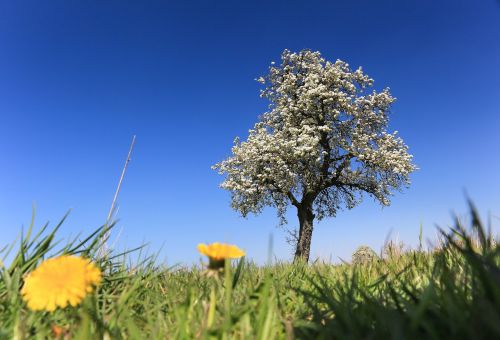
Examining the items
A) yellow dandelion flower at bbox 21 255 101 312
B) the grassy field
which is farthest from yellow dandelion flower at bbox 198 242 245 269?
yellow dandelion flower at bbox 21 255 101 312

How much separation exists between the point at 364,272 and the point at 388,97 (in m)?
21.3

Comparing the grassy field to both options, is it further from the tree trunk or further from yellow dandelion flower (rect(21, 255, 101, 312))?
the tree trunk

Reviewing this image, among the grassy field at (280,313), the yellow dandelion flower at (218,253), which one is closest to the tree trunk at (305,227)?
the grassy field at (280,313)

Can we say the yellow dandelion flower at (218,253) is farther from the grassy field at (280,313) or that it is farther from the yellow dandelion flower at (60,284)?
the yellow dandelion flower at (60,284)

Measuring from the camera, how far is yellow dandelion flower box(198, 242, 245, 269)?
62.7 inches

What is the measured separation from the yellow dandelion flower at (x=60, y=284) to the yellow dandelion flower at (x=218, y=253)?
398mm

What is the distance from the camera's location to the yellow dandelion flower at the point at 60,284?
4.77 feet

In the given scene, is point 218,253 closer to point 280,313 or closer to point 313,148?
point 280,313

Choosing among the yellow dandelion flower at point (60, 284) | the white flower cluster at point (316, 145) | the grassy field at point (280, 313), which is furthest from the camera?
the white flower cluster at point (316, 145)

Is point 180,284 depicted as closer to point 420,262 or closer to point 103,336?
point 103,336

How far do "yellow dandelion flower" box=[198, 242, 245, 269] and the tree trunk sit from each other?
21.2 m

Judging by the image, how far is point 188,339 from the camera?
146 centimetres

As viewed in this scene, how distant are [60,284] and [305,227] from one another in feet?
72.8

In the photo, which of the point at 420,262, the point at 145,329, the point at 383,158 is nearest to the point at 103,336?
the point at 145,329
